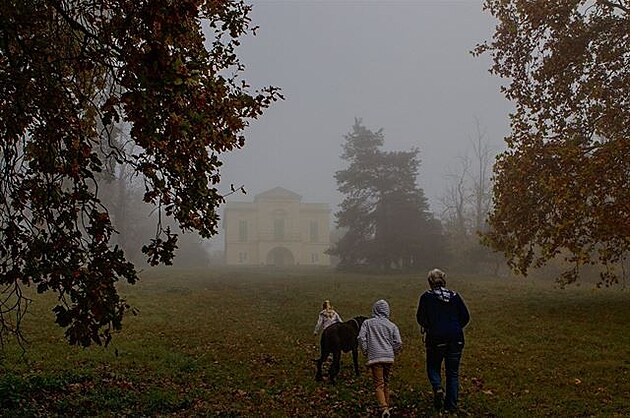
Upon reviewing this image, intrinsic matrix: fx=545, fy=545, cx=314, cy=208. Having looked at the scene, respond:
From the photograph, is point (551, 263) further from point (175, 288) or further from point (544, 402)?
point (544, 402)

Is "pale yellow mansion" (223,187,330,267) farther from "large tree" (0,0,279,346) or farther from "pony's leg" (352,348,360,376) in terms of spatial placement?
"large tree" (0,0,279,346)

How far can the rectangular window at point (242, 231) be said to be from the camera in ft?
299

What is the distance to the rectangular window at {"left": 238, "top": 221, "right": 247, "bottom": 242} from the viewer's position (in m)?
91.2

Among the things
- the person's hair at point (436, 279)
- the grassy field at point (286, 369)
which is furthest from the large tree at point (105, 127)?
the person's hair at point (436, 279)

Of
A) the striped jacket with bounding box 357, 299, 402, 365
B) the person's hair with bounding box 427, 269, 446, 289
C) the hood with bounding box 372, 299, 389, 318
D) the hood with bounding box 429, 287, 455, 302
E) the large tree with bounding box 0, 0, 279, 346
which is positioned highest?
the large tree with bounding box 0, 0, 279, 346

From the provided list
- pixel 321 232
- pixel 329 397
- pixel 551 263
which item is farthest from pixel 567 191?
pixel 321 232

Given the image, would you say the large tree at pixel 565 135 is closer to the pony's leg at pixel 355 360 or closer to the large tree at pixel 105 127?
the pony's leg at pixel 355 360

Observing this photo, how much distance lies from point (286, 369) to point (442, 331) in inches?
170

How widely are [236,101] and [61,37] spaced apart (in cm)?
294

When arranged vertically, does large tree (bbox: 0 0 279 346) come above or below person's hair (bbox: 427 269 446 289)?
above

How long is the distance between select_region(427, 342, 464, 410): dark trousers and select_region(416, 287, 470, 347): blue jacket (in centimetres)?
9

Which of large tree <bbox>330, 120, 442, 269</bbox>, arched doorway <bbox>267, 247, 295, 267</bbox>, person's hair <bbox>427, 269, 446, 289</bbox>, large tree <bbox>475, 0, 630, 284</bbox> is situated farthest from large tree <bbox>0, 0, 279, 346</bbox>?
arched doorway <bbox>267, 247, 295, 267</bbox>

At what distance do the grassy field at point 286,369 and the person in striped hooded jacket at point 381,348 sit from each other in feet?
1.92

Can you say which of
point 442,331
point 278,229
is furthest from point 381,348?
point 278,229
